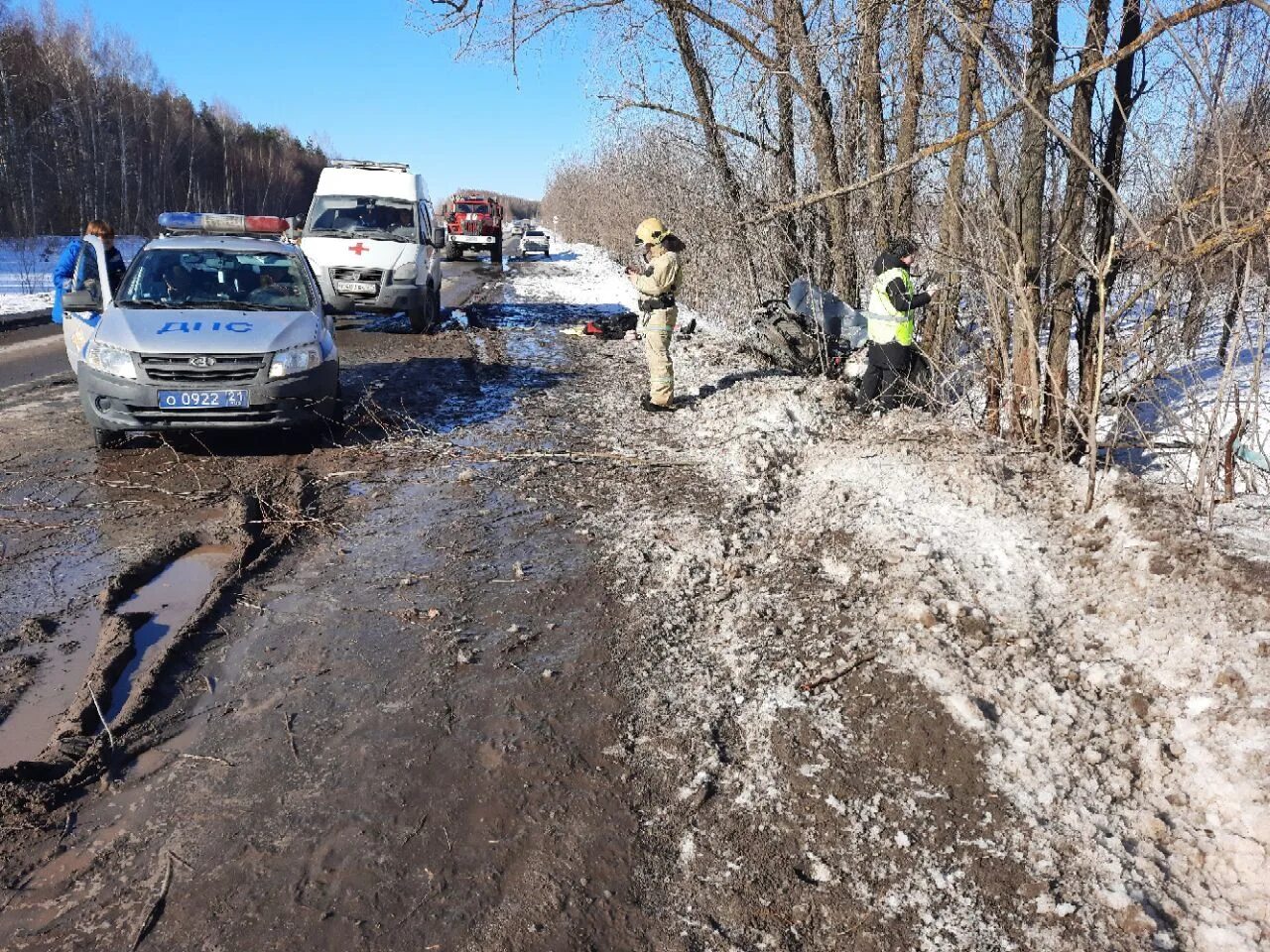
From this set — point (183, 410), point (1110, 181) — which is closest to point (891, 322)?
point (1110, 181)

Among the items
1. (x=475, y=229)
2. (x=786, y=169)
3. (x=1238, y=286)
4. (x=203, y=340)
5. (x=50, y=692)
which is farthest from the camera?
(x=475, y=229)

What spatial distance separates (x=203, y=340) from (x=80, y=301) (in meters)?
1.42

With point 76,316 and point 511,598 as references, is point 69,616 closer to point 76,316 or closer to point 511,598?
point 511,598

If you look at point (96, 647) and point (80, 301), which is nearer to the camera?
point (96, 647)

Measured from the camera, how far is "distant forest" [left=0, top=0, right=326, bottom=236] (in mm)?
35656

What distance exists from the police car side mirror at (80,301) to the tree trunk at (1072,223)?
24.6ft

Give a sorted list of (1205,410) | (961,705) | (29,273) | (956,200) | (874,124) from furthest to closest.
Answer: (29,273) < (874,124) < (956,200) < (1205,410) < (961,705)

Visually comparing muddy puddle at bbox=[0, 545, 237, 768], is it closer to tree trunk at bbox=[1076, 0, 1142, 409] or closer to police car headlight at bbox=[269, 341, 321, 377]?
police car headlight at bbox=[269, 341, 321, 377]

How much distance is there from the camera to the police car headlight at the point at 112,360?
6.11 m

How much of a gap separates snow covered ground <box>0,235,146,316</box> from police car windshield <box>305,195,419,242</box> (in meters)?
2.83

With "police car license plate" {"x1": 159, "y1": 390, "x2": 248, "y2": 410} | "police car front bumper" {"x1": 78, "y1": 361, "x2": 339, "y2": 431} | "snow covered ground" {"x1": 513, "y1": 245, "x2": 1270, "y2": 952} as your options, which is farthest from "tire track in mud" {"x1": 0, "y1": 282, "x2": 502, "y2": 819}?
"snow covered ground" {"x1": 513, "y1": 245, "x2": 1270, "y2": 952}

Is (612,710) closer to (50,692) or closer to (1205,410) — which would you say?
(50,692)

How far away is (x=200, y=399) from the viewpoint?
6.16 m

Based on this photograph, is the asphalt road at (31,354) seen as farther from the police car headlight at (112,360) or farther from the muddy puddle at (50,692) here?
the muddy puddle at (50,692)
